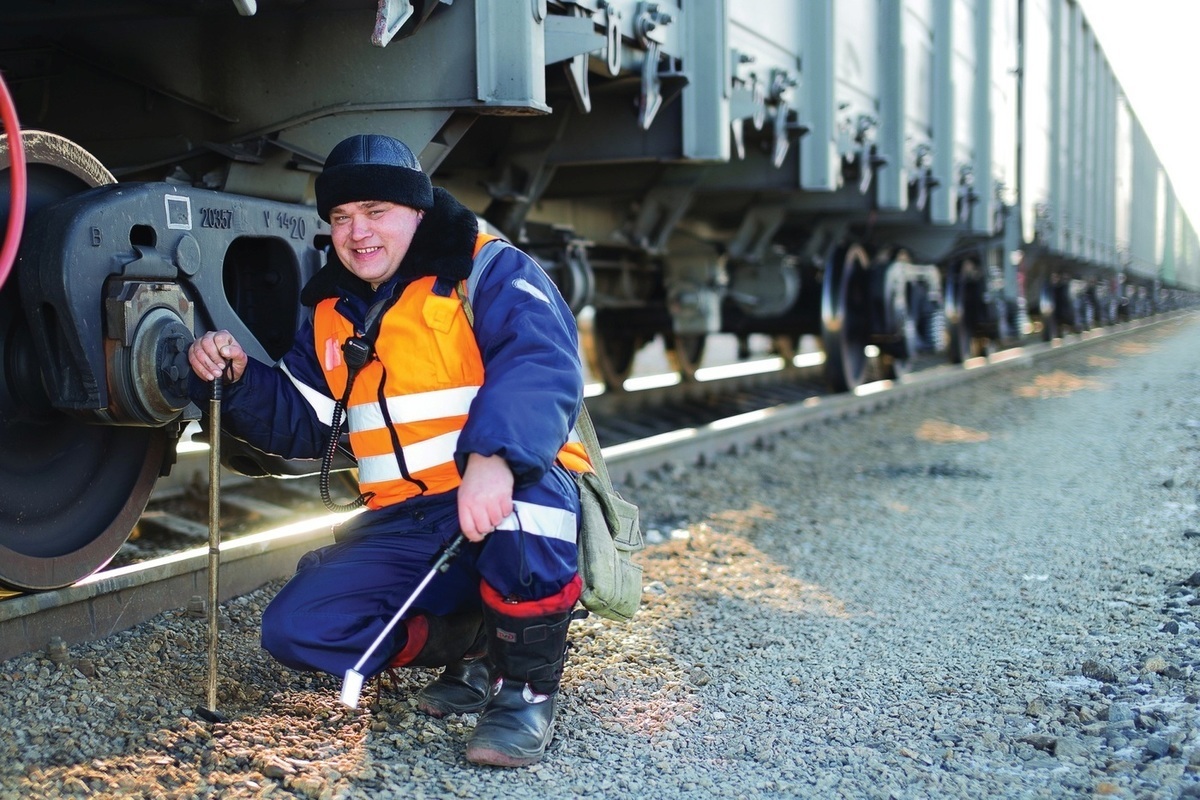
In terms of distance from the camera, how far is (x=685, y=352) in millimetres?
10758

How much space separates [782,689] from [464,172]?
3113 millimetres

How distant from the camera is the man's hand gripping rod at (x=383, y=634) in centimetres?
236

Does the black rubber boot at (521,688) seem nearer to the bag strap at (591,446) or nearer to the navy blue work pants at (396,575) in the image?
the navy blue work pants at (396,575)

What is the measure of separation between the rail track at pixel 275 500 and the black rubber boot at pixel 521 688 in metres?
1.21

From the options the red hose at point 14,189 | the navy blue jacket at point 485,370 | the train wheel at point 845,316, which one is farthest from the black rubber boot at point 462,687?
the train wheel at point 845,316

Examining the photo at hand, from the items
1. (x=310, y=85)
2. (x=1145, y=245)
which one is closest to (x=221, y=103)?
(x=310, y=85)

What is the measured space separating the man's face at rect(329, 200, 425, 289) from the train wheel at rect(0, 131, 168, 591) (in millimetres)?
693

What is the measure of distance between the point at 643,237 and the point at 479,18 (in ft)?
14.0

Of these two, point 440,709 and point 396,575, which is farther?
point 440,709

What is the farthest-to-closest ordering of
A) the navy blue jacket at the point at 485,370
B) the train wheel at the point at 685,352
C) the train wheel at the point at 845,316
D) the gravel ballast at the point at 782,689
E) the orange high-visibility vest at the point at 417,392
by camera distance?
1. the train wheel at the point at 685,352
2. the train wheel at the point at 845,316
3. the orange high-visibility vest at the point at 417,392
4. the gravel ballast at the point at 782,689
5. the navy blue jacket at the point at 485,370

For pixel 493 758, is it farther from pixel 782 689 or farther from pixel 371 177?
pixel 371 177

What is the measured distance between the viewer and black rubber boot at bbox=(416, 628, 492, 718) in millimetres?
2799

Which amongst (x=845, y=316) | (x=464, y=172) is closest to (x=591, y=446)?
(x=464, y=172)

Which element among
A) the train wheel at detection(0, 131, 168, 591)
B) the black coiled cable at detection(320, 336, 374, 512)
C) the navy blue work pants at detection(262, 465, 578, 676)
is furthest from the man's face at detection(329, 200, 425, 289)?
the train wheel at detection(0, 131, 168, 591)
